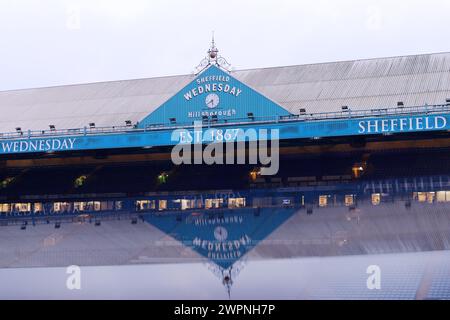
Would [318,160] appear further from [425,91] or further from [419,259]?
[419,259]

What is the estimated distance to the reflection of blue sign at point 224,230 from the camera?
603 inches

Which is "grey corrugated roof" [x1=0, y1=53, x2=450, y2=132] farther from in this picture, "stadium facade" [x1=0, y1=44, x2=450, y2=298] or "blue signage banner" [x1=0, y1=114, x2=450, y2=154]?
"blue signage banner" [x1=0, y1=114, x2=450, y2=154]

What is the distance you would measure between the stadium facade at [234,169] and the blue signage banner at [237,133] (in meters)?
0.05

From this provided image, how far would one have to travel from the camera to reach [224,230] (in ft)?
59.7

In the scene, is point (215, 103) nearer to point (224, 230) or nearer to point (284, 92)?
point (284, 92)

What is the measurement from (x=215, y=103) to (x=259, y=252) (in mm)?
14158

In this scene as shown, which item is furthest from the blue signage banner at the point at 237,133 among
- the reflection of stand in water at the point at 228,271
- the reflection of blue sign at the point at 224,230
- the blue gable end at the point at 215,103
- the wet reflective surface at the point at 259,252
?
the reflection of stand in water at the point at 228,271

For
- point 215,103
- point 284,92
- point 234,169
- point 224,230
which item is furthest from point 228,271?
point 284,92

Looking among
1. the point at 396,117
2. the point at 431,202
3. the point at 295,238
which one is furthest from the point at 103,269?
the point at 396,117

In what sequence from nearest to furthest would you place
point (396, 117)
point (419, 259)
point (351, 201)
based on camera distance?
1. point (419, 259)
2. point (351, 201)
3. point (396, 117)

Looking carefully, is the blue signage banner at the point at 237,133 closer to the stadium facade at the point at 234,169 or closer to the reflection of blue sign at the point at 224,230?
the stadium facade at the point at 234,169
